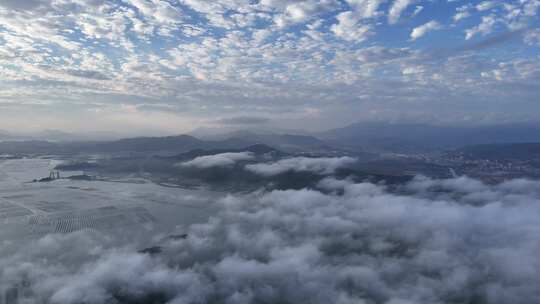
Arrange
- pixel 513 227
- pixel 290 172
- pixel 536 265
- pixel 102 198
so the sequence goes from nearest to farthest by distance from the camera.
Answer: pixel 536 265, pixel 513 227, pixel 102 198, pixel 290 172

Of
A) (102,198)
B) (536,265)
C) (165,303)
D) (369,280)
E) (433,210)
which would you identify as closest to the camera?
(165,303)

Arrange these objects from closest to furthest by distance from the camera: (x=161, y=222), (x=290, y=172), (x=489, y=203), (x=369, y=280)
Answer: (x=369, y=280) → (x=161, y=222) → (x=489, y=203) → (x=290, y=172)

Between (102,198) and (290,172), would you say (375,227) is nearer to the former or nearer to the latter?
(290,172)

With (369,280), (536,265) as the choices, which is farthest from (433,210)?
(369,280)

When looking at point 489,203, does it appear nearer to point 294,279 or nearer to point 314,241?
point 314,241

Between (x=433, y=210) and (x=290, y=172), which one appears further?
(x=290, y=172)

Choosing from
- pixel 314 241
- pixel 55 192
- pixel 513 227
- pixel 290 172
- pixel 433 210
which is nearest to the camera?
pixel 314 241

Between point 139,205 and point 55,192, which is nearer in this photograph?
point 139,205

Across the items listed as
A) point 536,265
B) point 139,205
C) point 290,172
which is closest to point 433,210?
point 536,265
